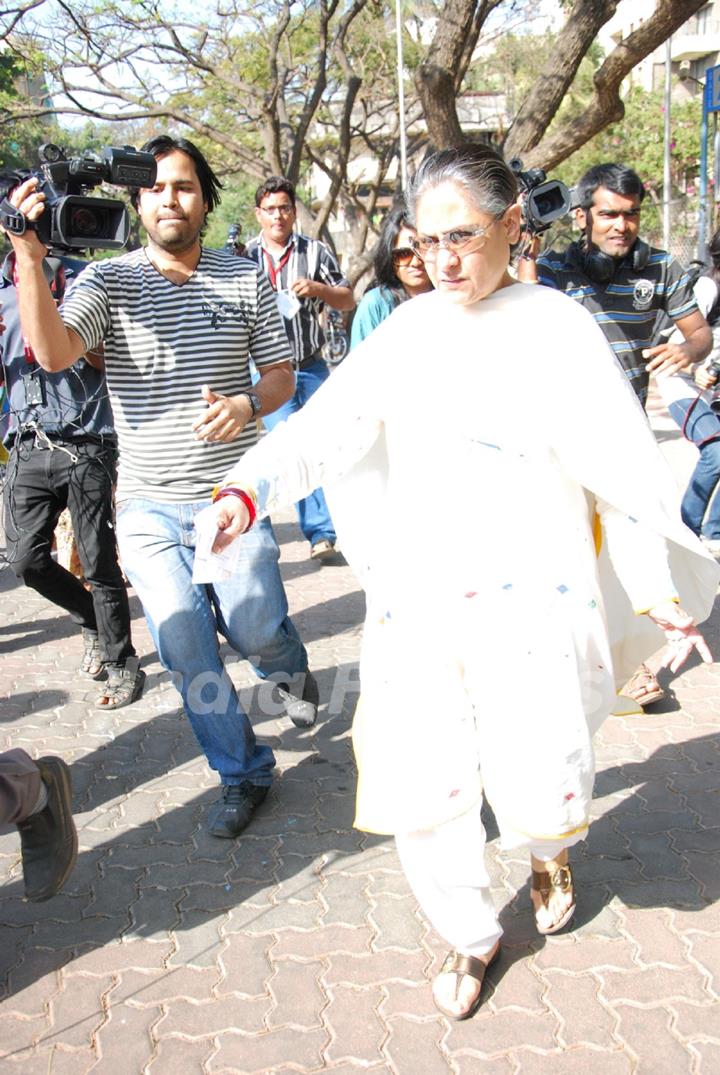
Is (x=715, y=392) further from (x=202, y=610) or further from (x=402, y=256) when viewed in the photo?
(x=202, y=610)

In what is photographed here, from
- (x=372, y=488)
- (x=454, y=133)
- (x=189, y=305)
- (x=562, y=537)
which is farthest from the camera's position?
(x=454, y=133)

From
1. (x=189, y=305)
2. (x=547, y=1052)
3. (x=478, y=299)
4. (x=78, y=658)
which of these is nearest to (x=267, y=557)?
(x=189, y=305)

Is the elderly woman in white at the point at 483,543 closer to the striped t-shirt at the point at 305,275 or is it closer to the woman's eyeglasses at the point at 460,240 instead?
the woman's eyeglasses at the point at 460,240

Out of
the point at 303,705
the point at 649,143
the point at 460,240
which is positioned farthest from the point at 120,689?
the point at 649,143

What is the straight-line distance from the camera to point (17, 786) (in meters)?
3.05

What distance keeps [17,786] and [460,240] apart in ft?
6.15

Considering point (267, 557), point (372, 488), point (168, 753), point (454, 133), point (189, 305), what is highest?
point (454, 133)

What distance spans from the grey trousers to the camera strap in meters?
1.42

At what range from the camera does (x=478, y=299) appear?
2.61 m

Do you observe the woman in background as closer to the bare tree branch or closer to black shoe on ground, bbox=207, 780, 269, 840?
black shoe on ground, bbox=207, 780, 269, 840

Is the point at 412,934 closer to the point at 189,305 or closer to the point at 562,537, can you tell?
the point at 562,537

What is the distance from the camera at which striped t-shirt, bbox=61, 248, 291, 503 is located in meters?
3.48

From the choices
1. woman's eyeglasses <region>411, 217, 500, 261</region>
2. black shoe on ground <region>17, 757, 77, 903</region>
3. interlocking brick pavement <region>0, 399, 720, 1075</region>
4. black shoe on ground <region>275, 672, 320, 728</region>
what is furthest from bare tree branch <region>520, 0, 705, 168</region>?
black shoe on ground <region>17, 757, 77, 903</region>

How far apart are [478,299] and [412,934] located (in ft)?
5.63
